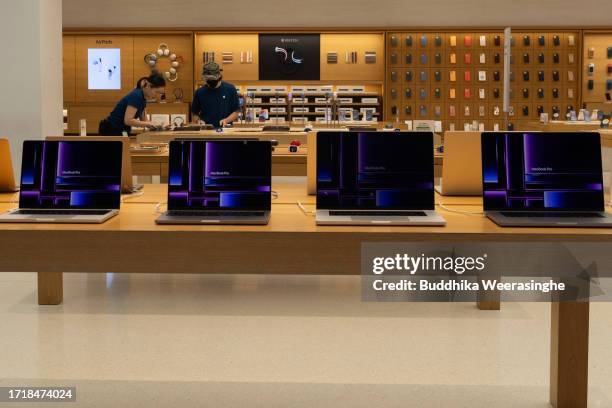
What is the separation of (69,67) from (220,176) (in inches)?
491

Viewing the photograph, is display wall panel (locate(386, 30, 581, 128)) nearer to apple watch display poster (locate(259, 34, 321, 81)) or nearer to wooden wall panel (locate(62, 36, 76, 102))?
apple watch display poster (locate(259, 34, 321, 81))

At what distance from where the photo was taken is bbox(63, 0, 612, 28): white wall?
1424 centimetres

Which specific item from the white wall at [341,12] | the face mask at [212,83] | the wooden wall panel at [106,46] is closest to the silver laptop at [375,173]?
the face mask at [212,83]

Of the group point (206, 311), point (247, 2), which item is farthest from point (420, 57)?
point (206, 311)

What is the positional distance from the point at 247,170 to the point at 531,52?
494 inches

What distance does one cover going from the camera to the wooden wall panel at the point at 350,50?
1454 centimetres

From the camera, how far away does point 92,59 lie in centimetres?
1467

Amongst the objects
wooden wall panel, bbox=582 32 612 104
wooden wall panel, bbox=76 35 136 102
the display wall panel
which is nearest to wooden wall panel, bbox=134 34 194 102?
wooden wall panel, bbox=76 35 136 102

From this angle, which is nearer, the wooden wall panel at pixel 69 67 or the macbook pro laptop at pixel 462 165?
the macbook pro laptop at pixel 462 165

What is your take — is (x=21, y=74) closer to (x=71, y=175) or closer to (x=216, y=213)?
(x=71, y=175)

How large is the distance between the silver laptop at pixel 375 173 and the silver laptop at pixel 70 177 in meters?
0.80

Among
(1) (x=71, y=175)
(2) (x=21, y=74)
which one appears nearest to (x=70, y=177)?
(1) (x=71, y=175)

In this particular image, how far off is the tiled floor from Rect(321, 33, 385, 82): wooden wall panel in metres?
9.74

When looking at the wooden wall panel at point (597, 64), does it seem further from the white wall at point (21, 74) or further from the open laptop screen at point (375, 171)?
the open laptop screen at point (375, 171)
